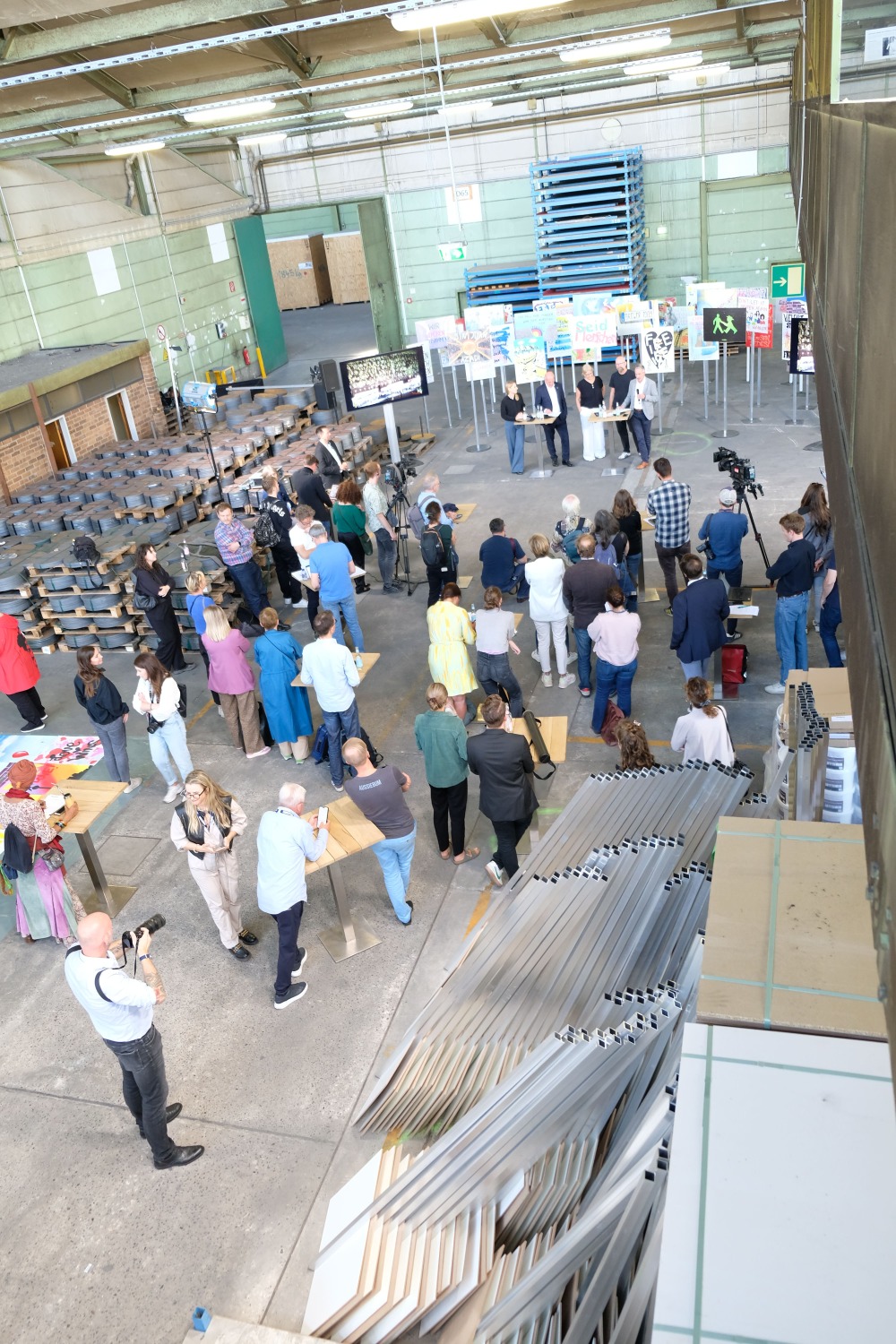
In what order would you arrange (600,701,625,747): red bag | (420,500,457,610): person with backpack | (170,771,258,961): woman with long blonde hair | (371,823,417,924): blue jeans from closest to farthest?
(170,771,258,961): woman with long blonde hair
(371,823,417,924): blue jeans
(600,701,625,747): red bag
(420,500,457,610): person with backpack

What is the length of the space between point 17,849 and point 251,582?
4.97 metres

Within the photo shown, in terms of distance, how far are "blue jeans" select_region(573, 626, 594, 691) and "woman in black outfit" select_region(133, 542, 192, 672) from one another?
4249 mm

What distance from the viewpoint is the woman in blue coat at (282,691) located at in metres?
8.62

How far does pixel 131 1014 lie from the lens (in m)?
5.31

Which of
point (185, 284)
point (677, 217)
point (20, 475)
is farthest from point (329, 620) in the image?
point (677, 217)

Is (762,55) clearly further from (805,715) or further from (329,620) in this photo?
(805,715)

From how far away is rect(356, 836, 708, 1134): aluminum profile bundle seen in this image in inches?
214

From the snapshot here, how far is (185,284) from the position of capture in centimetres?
2109

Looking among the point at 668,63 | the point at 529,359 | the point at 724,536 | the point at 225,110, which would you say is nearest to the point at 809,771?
the point at 724,536

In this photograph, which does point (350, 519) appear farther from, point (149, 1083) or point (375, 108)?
point (375, 108)

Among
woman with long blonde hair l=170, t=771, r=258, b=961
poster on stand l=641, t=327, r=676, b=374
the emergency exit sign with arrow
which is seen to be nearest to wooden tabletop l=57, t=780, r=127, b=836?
woman with long blonde hair l=170, t=771, r=258, b=961

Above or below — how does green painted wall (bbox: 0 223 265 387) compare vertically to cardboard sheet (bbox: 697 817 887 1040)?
above

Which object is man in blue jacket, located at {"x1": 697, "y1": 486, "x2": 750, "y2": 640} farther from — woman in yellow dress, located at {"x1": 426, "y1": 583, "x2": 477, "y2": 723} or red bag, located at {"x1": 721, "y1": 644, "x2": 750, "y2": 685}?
woman in yellow dress, located at {"x1": 426, "y1": 583, "x2": 477, "y2": 723}

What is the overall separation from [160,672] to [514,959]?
400 centimetres
